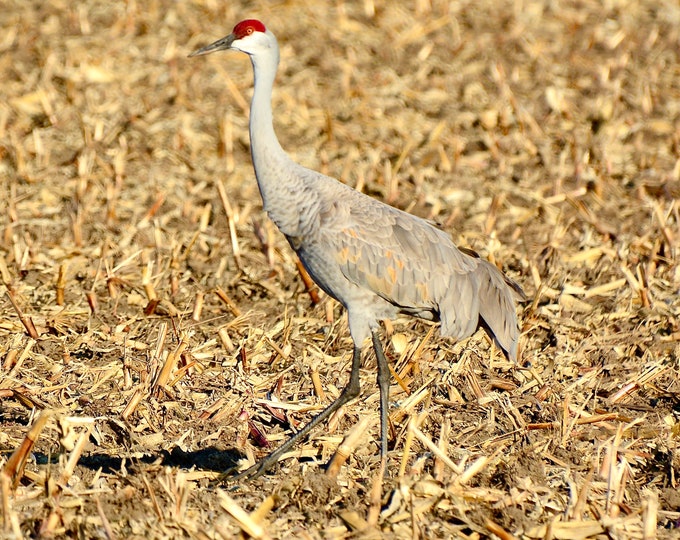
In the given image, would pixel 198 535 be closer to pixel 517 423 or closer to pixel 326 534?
pixel 326 534

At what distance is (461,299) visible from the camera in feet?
14.7

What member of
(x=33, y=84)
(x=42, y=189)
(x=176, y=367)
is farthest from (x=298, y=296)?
(x=33, y=84)

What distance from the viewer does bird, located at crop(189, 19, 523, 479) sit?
4.30 metres

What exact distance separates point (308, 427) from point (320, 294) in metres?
1.37

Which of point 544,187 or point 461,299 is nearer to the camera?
point 461,299

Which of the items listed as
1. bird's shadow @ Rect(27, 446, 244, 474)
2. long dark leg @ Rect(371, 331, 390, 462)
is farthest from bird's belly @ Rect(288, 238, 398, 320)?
bird's shadow @ Rect(27, 446, 244, 474)

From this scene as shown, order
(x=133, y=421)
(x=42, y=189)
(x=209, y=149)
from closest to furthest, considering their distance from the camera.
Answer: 1. (x=133, y=421)
2. (x=42, y=189)
3. (x=209, y=149)

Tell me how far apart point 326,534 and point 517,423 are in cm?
116

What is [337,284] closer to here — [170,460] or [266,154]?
[266,154]

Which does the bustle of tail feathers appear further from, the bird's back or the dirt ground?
the dirt ground

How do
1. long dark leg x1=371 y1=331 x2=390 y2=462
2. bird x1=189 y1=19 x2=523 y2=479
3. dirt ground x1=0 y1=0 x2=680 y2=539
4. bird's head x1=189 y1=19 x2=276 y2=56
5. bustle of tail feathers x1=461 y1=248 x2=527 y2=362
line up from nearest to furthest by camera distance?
dirt ground x1=0 y1=0 x2=680 y2=539, long dark leg x1=371 y1=331 x2=390 y2=462, bird x1=189 y1=19 x2=523 y2=479, bird's head x1=189 y1=19 x2=276 y2=56, bustle of tail feathers x1=461 y1=248 x2=527 y2=362

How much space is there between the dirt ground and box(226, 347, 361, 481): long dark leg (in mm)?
49

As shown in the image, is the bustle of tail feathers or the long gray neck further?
the bustle of tail feathers

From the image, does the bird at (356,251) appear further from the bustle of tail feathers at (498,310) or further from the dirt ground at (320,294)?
the dirt ground at (320,294)
